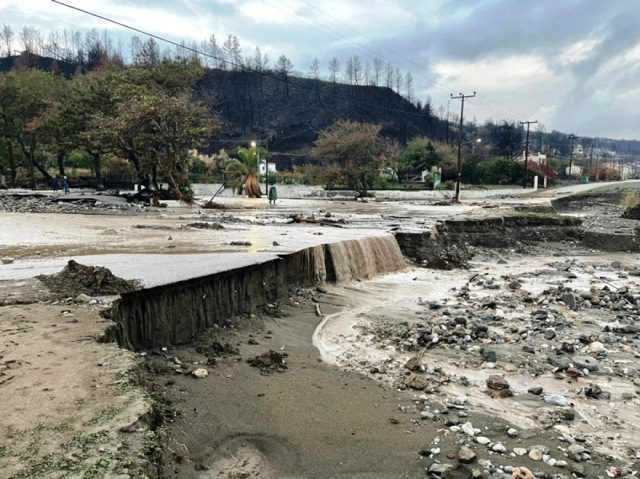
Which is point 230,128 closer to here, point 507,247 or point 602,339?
Answer: point 507,247

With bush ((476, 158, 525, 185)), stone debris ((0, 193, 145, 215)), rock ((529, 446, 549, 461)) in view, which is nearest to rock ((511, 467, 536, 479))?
rock ((529, 446, 549, 461))

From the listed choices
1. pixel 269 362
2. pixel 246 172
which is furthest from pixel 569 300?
pixel 246 172

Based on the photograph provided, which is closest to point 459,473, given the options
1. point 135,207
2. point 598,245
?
point 598,245

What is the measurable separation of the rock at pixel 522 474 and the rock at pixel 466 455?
0.37 m

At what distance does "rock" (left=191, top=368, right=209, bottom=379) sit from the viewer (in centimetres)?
636

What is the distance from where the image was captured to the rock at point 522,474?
468cm

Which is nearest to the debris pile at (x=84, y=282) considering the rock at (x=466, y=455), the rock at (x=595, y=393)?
the rock at (x=466, y=455)

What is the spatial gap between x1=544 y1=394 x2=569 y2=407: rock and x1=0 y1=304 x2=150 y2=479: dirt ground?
4.73 metres

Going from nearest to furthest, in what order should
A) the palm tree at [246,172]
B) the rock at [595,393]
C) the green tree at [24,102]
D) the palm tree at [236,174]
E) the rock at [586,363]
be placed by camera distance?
the rock at [595,393] → the rock at [586,363] → the green tree at [24,102] → the palm tree at [246,172] → the palm tree at [236,174]

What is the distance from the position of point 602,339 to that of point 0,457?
8.79 metres

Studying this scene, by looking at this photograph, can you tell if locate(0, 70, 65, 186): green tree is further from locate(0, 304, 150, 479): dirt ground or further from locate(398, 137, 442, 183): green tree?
locate(0, 304, 150, 479): dirt ground

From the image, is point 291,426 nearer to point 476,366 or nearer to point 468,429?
point 468,429

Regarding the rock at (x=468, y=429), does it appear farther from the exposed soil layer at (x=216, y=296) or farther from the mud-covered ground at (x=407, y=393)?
the exposed soil layer at (x=216, y=296)

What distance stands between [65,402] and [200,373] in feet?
7.41
